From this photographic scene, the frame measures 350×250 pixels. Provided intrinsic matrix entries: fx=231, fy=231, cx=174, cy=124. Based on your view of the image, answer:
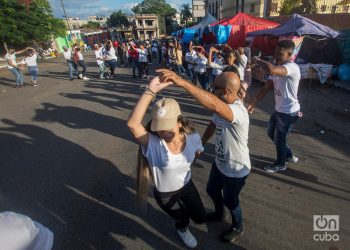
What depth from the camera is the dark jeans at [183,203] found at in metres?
2.33

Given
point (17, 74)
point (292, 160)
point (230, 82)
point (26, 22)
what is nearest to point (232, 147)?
point (230, 82)

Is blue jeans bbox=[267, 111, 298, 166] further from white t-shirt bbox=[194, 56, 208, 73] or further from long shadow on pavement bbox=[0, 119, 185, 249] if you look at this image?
white t-shirt bbox=[194, 56, 208, 73]

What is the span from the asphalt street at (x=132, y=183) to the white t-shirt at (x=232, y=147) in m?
1.06

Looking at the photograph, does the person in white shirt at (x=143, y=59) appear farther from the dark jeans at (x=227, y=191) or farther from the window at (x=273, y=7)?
the window at (x=273, y=7)

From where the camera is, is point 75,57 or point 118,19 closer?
point 75,57

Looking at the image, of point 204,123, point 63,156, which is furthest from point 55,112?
point 204,123

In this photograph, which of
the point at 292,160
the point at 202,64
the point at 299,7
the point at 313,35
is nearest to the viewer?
the point at 292,160

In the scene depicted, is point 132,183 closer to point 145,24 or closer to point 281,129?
point 281,129

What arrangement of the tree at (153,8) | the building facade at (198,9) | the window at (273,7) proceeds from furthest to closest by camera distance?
the tree at (153,8) < the building facade at (198,9) < the window at (273,7)

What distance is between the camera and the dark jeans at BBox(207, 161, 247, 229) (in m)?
2.41

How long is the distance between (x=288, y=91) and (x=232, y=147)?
1.79 m

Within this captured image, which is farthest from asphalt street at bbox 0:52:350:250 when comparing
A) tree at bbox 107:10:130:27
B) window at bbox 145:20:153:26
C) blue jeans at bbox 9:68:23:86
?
tree at bbox 107:10:130:27

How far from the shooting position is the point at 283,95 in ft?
11.5

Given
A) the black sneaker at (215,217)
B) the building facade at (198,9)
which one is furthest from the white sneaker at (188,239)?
the building facade at (198,9)
